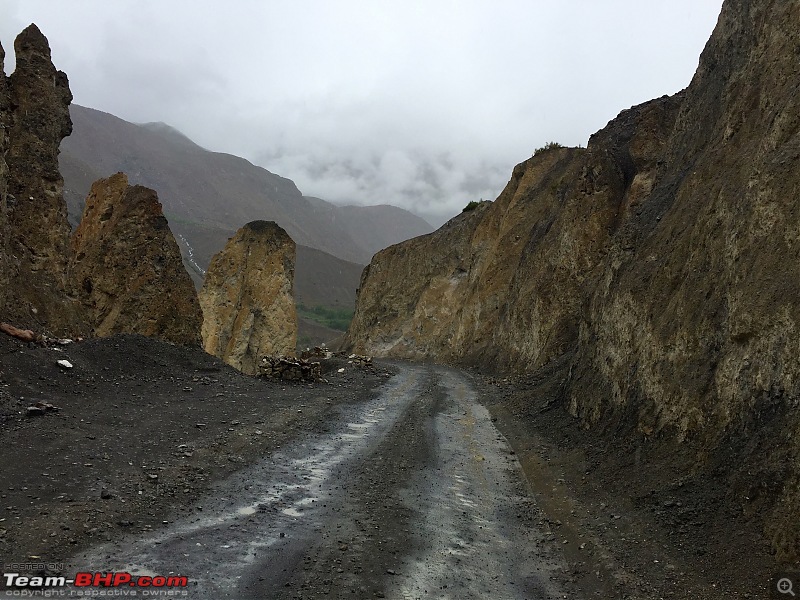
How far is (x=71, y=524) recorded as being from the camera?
581 centimetres

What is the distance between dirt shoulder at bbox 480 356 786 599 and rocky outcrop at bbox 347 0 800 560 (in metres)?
0.23

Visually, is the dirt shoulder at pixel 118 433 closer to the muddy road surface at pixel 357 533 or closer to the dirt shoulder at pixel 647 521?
the muddy road surface at pixel 357 533

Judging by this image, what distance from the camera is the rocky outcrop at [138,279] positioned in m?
20.7

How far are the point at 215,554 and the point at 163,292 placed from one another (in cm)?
1680

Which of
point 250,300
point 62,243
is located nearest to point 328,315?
point 250,300

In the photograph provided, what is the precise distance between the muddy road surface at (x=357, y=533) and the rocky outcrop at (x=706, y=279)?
8.13ft

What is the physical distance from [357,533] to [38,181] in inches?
615

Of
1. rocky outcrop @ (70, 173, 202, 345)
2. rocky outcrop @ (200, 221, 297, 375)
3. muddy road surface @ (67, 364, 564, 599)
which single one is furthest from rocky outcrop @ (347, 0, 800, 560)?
rocky outcrop @ (200, 221, 297, 375)

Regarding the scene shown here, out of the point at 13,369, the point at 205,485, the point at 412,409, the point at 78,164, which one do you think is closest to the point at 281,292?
the point at 412,409

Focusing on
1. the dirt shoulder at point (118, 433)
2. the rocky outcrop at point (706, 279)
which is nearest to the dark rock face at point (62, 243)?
the dirt shoulder at point (118, 433)

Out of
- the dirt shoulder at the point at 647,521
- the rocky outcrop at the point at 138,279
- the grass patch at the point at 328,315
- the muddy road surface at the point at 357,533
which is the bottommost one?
the muddy road surface at the point at 357,533

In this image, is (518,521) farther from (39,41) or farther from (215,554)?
(39,41)

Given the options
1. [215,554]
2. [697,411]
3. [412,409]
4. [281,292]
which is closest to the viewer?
[215,554]

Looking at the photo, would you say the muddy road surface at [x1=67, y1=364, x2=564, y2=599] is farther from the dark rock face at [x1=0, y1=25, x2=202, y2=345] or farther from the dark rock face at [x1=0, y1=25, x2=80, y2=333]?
the dark rock face at [x1=0, y1=25, x2=80, y2=333]
